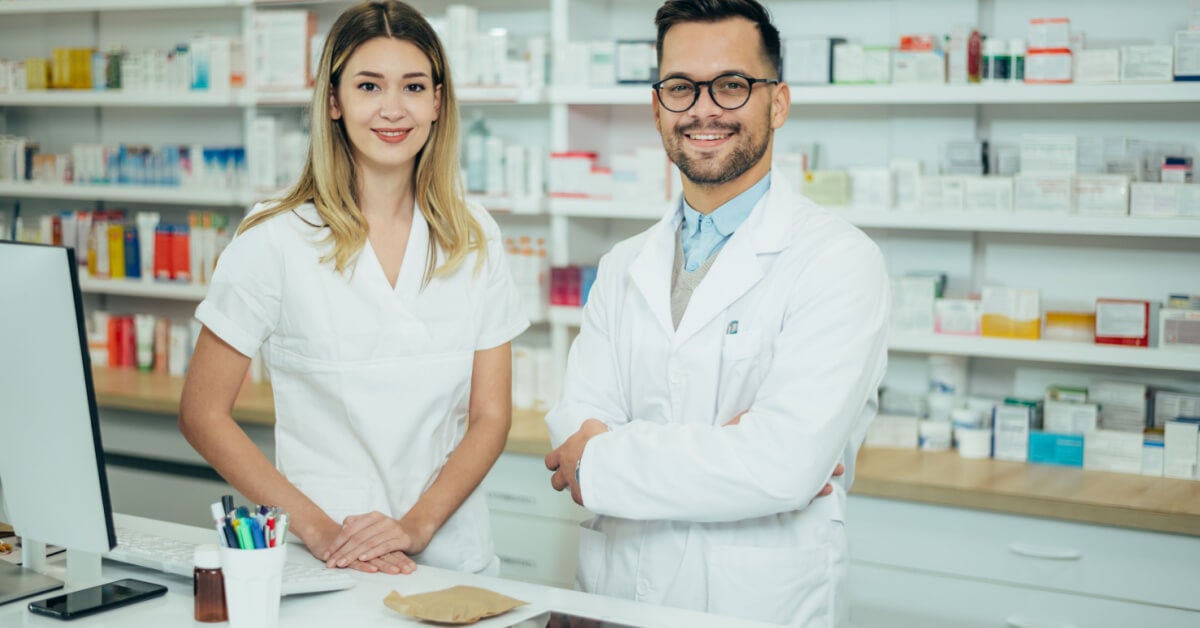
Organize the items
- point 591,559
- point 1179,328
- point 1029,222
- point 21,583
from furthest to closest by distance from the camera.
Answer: point 1029,222 < point 1179,328 < point 591,559 < point 21,583

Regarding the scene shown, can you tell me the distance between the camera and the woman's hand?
5.57 ft

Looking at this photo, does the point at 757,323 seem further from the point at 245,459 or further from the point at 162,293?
the point at 162,293

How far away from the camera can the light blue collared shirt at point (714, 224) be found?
1916mm

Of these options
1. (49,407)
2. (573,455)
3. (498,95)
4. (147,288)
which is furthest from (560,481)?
(147,288)

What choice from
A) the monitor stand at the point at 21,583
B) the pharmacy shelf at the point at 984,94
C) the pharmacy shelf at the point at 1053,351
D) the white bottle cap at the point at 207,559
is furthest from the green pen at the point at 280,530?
the pharmacy shelf at the point at 984,94

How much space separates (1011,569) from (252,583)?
1.91 m

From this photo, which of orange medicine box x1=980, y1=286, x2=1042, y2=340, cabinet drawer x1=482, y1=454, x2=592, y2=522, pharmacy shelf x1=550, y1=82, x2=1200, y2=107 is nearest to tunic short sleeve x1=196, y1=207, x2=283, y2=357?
cabinet drawer x1=482, y1=454, x2=592, y2=522

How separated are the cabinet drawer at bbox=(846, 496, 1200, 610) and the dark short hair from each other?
4.36 ft

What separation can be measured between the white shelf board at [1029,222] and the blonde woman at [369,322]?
1445 millimetres

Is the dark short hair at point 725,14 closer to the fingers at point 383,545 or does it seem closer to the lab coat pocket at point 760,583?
the lab coat pocket at point 760,583

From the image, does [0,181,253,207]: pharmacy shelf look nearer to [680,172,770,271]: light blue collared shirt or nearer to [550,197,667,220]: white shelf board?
[550,197,667,220]: white shelf board

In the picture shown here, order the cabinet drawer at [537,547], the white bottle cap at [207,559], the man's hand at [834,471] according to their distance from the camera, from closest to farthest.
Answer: the white bottle cap at [207,559], the man's hand at [834,471], the cabinet drawer at [537,547]

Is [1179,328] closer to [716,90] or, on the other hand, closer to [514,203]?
[716,90]

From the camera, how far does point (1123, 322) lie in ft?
9.56
